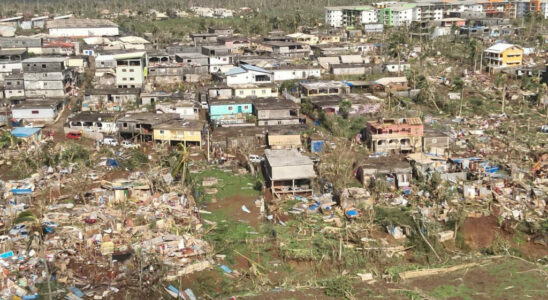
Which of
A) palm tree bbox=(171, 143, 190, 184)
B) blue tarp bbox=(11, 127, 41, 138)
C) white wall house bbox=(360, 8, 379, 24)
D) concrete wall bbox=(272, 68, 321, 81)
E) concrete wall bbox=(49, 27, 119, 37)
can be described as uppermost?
white wall house bbox=(360, 8, 379, 24)

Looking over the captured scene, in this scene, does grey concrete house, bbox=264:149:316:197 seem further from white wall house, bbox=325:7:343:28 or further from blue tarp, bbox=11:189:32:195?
white wall house, bbox=325:7:343:28

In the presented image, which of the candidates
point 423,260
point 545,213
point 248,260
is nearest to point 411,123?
point 545,213

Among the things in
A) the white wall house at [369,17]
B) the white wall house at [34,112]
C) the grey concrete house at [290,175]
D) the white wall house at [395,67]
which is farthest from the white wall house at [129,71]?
the white wall house at [369,17]

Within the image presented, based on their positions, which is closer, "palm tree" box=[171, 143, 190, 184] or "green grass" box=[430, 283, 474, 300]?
"green grass" box=[430, 283, 474, 300]

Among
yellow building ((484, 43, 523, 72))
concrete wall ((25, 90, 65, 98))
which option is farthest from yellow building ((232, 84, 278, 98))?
yellow building ((484, 43, 523, 72))

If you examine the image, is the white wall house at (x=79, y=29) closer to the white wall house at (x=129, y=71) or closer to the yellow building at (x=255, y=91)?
the white wall house at (x=129, y=71)

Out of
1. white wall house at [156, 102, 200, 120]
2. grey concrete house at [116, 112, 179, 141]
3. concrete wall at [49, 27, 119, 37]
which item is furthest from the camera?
concrete wall at [49, 27, 119, 37]

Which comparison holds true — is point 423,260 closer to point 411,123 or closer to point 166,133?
point 411,123
